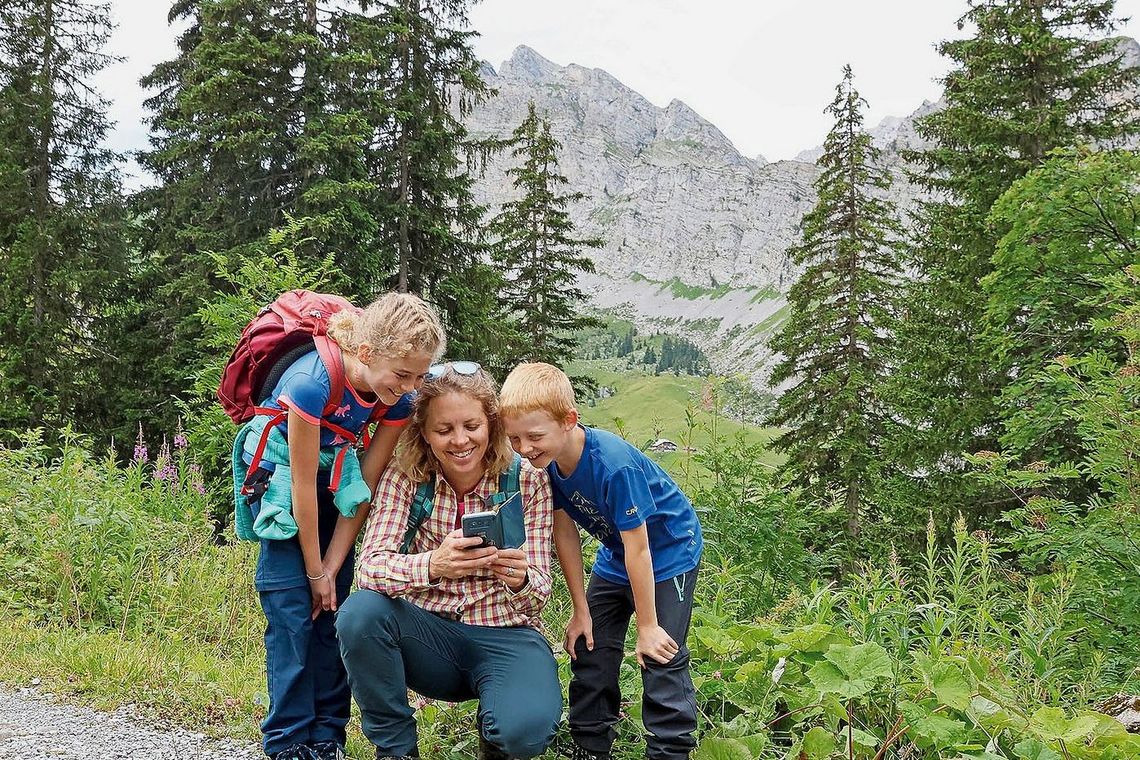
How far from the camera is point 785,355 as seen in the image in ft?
61.2

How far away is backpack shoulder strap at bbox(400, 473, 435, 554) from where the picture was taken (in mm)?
2814

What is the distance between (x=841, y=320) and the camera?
59.2ft

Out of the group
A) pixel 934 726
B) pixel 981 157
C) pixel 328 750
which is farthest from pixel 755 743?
pixel 981 157

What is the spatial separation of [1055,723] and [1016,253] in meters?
7.97

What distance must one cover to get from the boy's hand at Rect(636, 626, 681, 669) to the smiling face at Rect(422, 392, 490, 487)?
83 cm

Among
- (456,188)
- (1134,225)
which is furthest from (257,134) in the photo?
(1134,225)

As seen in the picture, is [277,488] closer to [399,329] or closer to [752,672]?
[399,329]

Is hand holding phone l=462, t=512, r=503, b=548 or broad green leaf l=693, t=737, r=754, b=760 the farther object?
hand holding phone l=462, t=512, r=503, b=548

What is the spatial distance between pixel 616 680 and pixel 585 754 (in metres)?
0.27

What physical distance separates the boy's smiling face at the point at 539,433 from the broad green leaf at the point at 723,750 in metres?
1.04

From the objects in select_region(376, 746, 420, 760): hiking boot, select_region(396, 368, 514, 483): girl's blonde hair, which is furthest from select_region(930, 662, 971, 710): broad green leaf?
select_region(376, 746, 420, 760): hiking boot

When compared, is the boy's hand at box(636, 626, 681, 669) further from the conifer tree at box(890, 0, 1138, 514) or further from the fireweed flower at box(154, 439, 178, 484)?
the conifer tree at box(890, 0, 1138, 514)

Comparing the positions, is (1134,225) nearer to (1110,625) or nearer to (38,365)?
(1110,625)

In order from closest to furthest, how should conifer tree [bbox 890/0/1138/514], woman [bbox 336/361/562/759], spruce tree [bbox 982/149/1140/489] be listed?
woman [bbox 336/361/562/759] < spruce tree [bbox 982/149/1140/489] < conifer tree [bbox 890/0/1138/514]
